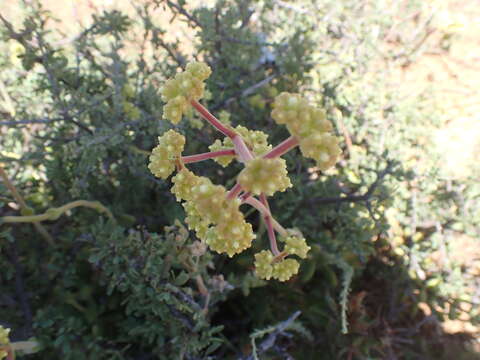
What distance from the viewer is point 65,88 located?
6.25 feet

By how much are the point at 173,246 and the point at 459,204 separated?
1.67 meters

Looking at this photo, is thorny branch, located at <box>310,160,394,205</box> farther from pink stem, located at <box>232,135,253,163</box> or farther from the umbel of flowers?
pink stem, located at <box>232,135,253,163</box>

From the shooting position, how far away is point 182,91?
0.95 meters

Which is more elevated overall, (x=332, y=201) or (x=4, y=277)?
(x=4, y=277)

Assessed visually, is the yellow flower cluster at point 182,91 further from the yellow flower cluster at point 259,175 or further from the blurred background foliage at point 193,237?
the blurred background foliage at point 193,237

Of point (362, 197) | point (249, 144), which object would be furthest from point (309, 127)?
point (362, 197)

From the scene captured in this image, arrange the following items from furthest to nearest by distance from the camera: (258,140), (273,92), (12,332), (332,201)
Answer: (273,92) → (332,201) → (12,332) → (258,140)

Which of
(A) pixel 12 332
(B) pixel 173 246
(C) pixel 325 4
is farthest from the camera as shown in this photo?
(C) pixel 325 4

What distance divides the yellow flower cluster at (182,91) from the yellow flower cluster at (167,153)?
5 centimetres

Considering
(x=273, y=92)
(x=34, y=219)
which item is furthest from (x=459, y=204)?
(x=34, y=219)

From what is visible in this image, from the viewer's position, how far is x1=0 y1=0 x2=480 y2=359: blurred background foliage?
162 cm

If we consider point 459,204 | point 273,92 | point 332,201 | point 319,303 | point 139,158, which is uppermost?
point 273,92

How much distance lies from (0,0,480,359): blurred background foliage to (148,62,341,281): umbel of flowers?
40 centimetres

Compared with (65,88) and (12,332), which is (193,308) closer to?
(12,332)
